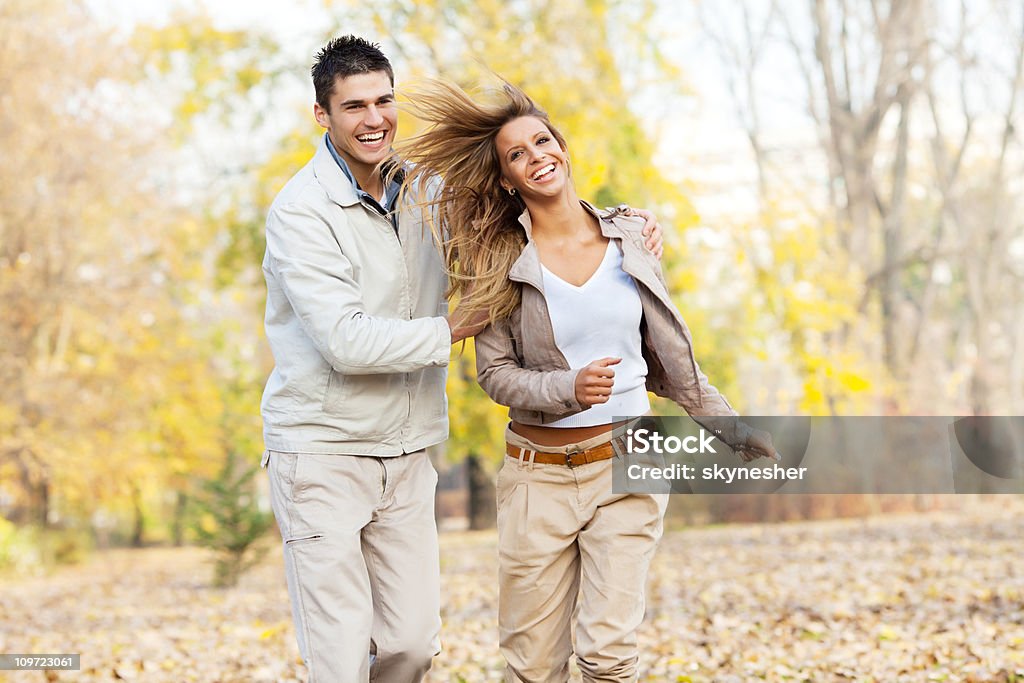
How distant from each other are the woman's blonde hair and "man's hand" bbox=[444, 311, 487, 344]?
0.36 feet

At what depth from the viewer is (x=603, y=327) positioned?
11.8ft

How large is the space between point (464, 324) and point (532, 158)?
568 mm

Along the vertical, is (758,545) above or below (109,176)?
below

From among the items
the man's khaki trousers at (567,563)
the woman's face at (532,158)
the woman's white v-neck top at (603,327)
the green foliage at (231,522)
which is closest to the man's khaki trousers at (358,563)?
the man's khaki trousers at (567,563)

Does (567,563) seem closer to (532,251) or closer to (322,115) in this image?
(532,251)

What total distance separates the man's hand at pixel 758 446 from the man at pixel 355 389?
2.29 feet

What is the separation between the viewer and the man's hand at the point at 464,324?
3.61 meters

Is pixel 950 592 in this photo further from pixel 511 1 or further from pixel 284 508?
pixel 511 1

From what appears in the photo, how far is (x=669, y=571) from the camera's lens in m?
11.0

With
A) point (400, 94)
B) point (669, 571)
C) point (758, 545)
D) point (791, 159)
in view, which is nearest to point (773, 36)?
point (791, 159)

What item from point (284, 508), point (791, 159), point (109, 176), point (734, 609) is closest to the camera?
point (284, 508)

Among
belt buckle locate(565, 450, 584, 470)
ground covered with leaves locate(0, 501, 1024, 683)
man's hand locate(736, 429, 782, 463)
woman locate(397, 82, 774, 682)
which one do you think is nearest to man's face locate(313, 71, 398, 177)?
woman locate(397, 82, 774, 682)

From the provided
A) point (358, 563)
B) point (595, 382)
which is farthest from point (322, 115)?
point (358, 563)

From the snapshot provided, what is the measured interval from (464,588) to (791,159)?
47.5 ft
